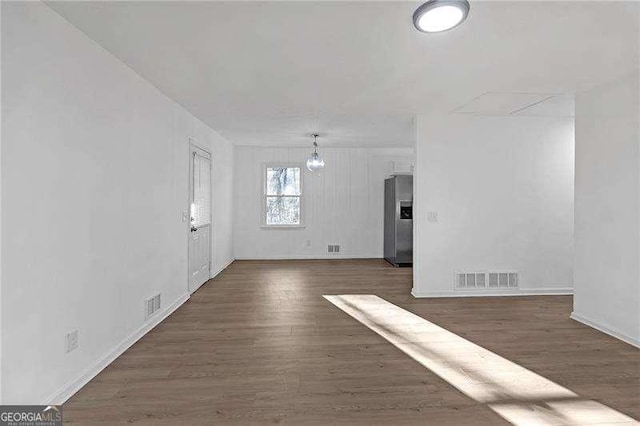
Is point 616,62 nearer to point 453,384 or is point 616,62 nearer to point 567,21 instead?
point 567,21

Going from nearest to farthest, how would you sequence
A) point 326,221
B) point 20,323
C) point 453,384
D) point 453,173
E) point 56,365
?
1. point 20,323
2. point 56,365
3. point 453,384
4. point 453,173
5. point 326,221

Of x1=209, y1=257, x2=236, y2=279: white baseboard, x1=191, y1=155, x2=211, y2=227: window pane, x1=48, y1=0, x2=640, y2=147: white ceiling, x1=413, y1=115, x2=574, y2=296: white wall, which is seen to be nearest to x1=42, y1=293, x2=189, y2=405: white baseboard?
x1=191, y1=155, x2=211, y2=227: window pane

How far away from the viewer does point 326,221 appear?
26.7 ft

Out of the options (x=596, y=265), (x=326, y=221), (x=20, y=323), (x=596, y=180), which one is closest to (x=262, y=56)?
(x=20, y=323)

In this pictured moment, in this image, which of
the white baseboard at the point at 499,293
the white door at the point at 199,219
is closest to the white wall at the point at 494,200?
the white baseboard at the point at 499,293

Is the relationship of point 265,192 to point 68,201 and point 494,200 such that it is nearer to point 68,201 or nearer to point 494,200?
point 494,200

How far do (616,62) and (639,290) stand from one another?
2042 millimetres

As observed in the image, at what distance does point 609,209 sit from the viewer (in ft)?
11.5

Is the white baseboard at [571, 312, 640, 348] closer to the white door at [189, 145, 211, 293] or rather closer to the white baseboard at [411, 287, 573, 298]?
the white baseboard at [411, 287, 573, 298]

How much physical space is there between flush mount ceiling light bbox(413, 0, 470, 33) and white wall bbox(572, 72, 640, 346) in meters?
2.45

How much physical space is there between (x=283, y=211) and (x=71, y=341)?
5.88 meters

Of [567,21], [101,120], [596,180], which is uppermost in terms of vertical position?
[567,21]

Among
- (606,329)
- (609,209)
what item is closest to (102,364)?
(606,329)

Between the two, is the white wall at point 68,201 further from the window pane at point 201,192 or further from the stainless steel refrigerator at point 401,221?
the stainless steel refrigerator at point 401,221
